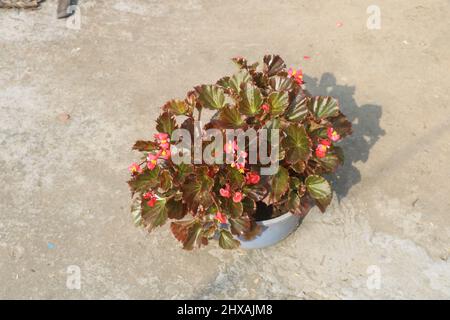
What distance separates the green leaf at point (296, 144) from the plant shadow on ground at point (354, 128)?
784mm

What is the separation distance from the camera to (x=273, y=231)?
2.65 metres

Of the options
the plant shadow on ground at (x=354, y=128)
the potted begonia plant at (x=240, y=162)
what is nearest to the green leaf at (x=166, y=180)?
the potted begonia plant at (x=240, y=162)

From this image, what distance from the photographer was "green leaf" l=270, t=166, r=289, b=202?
7.77 feet

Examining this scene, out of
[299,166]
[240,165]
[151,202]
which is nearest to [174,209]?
[151,202]

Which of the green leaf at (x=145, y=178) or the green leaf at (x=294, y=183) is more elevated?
the green leaf at (x=294, y=183)

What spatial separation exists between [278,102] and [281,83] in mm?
159

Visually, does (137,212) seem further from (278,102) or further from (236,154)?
(278,102)

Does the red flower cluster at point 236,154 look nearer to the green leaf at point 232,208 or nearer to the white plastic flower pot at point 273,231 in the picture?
the green leaf at point 232,208

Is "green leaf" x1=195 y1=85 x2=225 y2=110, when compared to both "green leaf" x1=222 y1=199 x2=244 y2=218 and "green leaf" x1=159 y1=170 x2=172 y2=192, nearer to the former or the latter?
"green leaf" x1=159 y1=170 x2=172 y2=192

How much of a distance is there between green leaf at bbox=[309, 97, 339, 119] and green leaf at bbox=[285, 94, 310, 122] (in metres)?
0.04

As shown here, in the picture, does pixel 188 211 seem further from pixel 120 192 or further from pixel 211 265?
pixel 120 192

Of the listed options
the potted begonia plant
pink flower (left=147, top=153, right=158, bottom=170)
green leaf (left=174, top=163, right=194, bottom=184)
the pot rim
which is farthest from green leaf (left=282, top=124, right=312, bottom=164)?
pink flower (left=147, top=153, right=158, bottom=170)

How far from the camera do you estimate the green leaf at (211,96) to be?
2525 mm
